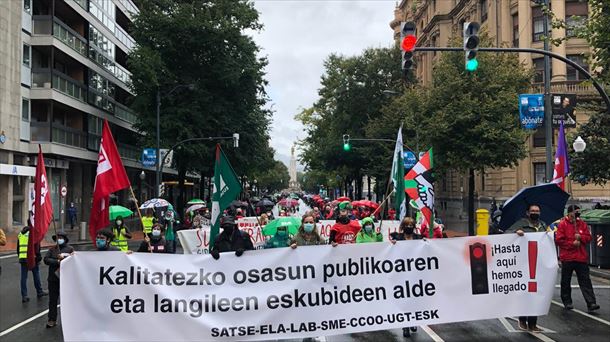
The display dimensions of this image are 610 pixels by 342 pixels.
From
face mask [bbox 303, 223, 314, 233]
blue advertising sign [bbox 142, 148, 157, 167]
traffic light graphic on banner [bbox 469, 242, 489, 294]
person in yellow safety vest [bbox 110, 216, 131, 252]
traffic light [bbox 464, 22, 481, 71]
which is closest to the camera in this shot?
traffic light graphic on banner [bbox 469, 242, 489, 294]

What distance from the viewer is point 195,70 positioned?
36.2m

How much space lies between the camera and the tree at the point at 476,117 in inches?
934

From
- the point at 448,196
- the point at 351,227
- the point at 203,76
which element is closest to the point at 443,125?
the point at 351,227

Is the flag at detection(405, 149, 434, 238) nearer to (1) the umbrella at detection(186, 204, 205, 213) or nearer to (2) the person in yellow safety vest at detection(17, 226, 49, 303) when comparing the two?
(2) the person in yellow safety vest at detection(17, 226, 49, 303)

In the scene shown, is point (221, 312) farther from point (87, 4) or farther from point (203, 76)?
point (87, 4)

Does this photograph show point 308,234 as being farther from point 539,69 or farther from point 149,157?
point 539,69

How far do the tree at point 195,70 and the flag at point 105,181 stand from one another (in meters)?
25.6

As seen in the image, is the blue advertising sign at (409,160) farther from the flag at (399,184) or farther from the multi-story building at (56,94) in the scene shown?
the multi-story building at (56,94)

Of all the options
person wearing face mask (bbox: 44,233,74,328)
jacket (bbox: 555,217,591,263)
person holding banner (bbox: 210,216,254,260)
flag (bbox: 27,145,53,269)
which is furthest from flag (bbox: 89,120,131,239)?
jacket (bbox: 555,217,591,263)

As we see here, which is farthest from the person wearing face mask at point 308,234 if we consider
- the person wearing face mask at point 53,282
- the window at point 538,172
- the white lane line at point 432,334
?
the window at point 538,172

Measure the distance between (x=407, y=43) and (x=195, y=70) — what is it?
2576cm

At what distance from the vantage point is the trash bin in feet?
46.1

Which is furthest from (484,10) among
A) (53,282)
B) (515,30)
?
(53,282)

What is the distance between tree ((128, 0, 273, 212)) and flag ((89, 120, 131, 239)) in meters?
25.6
